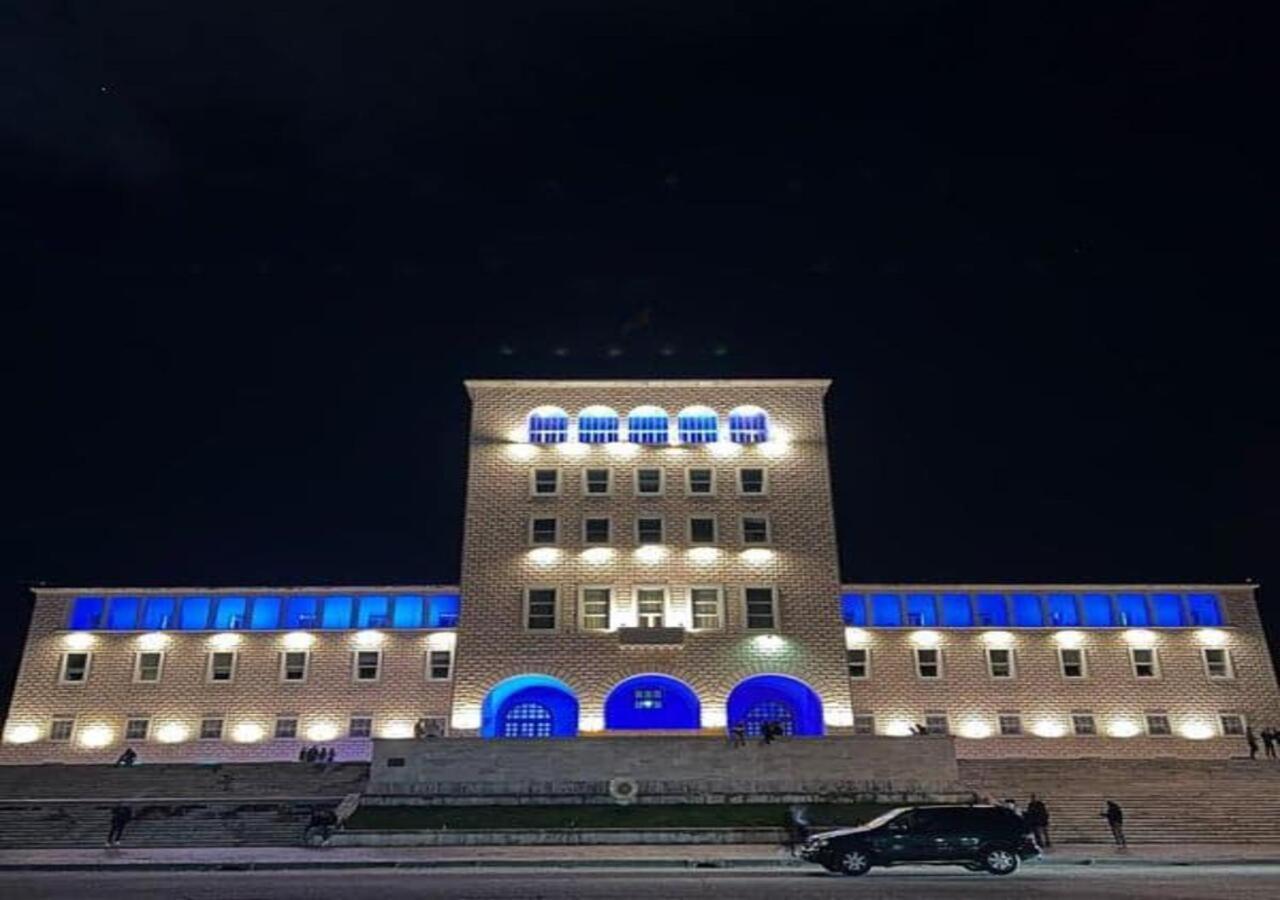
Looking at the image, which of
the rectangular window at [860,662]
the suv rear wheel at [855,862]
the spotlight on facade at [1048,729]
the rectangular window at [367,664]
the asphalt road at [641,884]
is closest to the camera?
the asphalt road at [641,884]

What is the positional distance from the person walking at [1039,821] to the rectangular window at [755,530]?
17.9 m

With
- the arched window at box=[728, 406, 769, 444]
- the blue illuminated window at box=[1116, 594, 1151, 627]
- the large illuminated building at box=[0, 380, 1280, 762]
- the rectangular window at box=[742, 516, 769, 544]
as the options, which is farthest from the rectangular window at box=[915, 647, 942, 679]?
the arched window at box=[728, 406, 769, 444]

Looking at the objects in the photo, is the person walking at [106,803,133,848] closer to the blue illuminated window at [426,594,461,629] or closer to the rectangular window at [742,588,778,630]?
the blue illuminated window at [426,594,461,629]

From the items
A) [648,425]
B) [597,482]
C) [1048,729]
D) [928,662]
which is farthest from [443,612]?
[1048,729]

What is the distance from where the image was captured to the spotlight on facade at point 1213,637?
4609 centimetres

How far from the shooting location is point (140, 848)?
27.4m

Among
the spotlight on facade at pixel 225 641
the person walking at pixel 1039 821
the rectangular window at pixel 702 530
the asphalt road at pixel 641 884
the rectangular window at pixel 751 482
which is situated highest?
the rectangular window at pixel 751 482

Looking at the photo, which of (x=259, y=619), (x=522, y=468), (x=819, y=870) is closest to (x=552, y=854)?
(x=819, y=870)

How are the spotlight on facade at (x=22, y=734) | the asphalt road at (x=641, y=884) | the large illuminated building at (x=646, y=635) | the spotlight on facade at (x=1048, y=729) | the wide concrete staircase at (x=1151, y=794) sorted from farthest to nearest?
the spotlight on facade at (x=1048, y=729) → the spotlight on facade at (x=22, y=734) → the large illuminated building at (x=646, y=635) → the wide concrete staircase at (x=1151, y=794) → the asphalt road at (x=641, y=884)

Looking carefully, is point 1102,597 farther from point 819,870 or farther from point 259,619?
point 259,619

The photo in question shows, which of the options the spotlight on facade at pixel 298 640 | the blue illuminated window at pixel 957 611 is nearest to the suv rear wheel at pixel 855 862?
the blue illuminated window at pixel 957 611

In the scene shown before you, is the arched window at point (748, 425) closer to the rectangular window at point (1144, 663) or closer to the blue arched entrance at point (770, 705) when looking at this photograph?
the blue arched entrance at point (770, 705)

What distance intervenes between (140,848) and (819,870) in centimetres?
1851

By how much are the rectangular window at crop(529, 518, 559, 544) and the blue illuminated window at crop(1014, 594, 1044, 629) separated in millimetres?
21935
